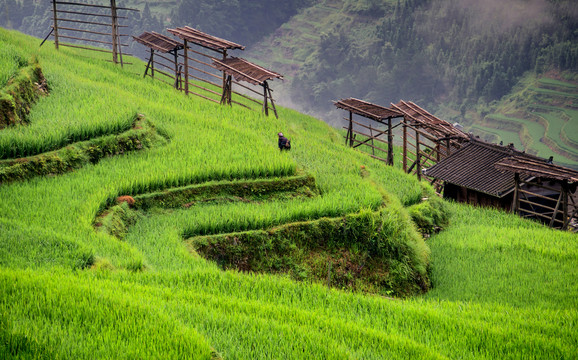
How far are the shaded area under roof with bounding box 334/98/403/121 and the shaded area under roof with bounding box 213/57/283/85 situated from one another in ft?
11.1

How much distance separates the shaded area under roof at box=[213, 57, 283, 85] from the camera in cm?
1849

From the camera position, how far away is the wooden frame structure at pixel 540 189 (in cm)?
1644

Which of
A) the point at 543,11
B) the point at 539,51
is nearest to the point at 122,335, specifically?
the point at 539,51

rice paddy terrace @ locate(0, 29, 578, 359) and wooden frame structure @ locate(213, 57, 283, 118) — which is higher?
wooden frame structure @ locate(213, 57, 283, 118)

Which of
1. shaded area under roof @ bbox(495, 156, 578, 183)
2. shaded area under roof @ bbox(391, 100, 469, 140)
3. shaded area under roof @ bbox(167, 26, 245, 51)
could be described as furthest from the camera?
shaded area under roof @ bbox(391, 100, 469, 140)

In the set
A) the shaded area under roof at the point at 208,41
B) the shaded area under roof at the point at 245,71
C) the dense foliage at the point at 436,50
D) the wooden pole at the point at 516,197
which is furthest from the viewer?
the dense foliage at the point at 436,50

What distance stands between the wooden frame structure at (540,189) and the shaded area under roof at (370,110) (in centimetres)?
389

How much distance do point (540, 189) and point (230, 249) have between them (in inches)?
512

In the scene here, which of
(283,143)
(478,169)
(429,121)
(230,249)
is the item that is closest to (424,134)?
(429,121)

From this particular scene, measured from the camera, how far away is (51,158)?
37.5 feet

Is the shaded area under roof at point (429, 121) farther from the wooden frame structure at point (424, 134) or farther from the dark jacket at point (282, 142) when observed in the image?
the dark jacket at point (282, 142)

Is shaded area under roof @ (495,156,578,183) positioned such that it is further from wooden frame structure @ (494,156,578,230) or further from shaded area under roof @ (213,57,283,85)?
shaded area under roof @ (213,57,283,85)

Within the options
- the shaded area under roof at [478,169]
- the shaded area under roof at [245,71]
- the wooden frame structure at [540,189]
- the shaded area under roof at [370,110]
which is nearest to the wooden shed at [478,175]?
the shaded area under roof at [478,169]

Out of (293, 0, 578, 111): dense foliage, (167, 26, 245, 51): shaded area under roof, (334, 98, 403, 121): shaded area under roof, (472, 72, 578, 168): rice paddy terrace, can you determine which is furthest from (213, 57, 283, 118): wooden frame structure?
(293, 0, 578, 111): dense foliage
